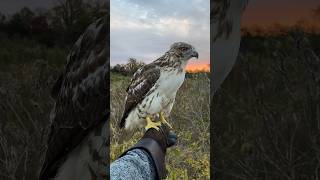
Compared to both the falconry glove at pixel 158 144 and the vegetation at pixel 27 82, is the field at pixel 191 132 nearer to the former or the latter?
the falconry glove at pixel 158 144

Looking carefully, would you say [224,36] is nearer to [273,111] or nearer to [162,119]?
[273,111]

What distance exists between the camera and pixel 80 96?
3.03m

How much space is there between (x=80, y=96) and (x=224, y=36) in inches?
38.3

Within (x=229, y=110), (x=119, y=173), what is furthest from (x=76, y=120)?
(x=229, y=110)

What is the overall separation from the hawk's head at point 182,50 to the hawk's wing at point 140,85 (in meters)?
0.16

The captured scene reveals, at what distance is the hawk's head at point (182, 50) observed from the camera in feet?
10.8

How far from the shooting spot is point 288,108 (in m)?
3.16

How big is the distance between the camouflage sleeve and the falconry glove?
36mm

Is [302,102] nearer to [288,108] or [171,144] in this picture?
[288,108]

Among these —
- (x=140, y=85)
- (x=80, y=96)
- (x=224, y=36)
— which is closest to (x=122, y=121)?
(x=140, y=85)

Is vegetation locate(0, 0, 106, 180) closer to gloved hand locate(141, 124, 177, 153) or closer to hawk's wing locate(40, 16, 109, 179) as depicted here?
hawk's wing locate(40, 16, 109, 179)

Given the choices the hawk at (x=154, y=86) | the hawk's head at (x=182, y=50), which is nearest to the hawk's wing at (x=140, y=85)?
the hawk at (x=154, y=86)

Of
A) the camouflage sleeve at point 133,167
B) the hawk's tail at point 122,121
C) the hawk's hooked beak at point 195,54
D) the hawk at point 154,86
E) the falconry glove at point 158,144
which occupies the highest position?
the hawk's hooked beak at point 195,54

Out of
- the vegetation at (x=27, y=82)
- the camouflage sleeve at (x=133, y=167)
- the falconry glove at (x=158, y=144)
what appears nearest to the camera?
the vegetation at (x=27, y=82)
